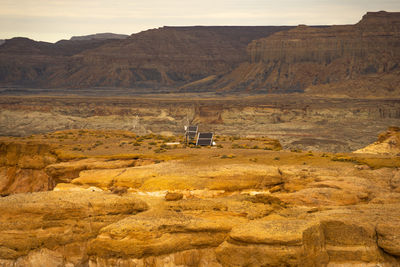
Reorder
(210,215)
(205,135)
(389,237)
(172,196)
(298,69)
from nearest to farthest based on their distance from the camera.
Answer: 1. (389,237)
2. (210,215)
3. (172,196)
4. (205,135)
5. (298,69)

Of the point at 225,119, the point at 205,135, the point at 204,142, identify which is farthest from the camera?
the point at 225,119

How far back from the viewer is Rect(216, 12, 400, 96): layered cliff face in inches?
6225

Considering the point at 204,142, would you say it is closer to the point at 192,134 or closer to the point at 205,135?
the point at 205,135

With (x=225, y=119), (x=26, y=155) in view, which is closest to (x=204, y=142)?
(x=26, y=155)

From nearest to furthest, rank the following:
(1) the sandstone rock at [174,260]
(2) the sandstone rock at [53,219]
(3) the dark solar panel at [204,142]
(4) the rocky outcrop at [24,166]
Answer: (1) the sandstone rock at [174,260]
(2) the sandstone rock at [53,219]
(4) the rocky outcrop at [24,166]
(3) the dark solar panel at [204,142]

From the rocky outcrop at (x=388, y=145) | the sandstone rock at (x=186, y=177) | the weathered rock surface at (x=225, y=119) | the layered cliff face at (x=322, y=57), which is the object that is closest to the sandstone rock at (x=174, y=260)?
the sandstone rock at (x=186, y=177)

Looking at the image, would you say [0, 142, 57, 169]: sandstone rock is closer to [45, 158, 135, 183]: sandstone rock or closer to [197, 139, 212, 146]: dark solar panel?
[45, 158, 135, 183]: sandstone rock

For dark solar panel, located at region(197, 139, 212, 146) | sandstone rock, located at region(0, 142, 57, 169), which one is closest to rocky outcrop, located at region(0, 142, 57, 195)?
sandstone rock, located at region(0, 142, 57, 169)

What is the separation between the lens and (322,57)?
559ft

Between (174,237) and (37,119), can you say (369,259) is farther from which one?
(37,119)

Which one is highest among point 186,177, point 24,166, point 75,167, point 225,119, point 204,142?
point 186,177

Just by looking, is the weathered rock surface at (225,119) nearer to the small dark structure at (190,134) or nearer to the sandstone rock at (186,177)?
the small dark structure at (190,134)

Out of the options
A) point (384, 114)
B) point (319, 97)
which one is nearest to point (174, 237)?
point (384, 114)

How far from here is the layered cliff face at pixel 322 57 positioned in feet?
519
